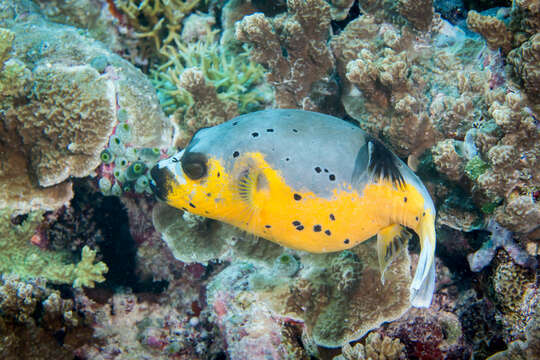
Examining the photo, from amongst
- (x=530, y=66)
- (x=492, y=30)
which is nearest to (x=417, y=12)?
(x=492, y=30)

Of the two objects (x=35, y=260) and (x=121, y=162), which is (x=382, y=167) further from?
(x=35, y=260)

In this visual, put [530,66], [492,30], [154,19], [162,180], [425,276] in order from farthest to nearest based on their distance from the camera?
[154,19] → [492,30] → [162,180] → [530,66] → [425,276]

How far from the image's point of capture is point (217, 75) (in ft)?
15.2

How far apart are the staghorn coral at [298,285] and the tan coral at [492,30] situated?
1.90 m

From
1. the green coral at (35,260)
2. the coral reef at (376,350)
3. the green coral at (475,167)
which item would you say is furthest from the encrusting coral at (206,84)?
the coral reef at (376,350)

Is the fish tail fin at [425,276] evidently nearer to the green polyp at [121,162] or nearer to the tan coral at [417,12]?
the tan coral at [417,12]

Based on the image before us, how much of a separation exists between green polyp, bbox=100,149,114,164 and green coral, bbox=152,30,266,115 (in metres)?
1.06

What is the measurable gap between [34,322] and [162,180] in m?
1.75

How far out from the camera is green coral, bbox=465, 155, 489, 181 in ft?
8.04

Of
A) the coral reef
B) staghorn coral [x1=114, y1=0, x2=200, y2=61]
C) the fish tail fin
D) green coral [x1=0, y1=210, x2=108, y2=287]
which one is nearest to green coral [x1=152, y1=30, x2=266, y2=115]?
staghorn coral [x1=114, y1=0, x2=200, y2=61]

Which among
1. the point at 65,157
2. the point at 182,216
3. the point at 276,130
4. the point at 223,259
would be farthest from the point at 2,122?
the point at 276,130

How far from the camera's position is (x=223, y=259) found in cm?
344

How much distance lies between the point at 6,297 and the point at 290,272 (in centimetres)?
234

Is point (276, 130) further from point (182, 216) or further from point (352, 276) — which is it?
point (182, 216)
